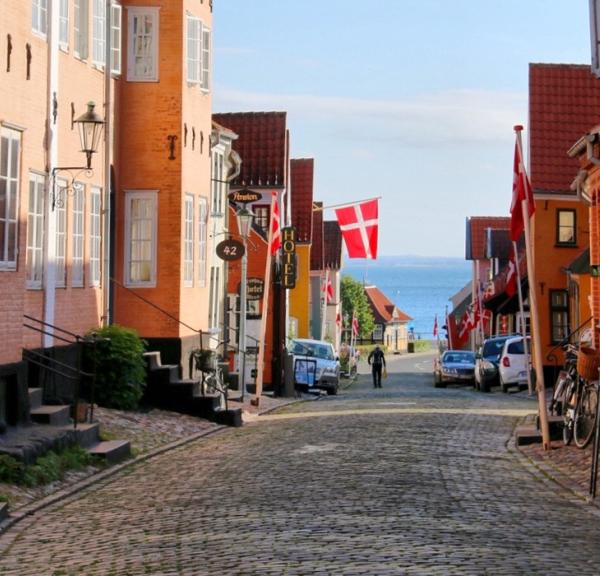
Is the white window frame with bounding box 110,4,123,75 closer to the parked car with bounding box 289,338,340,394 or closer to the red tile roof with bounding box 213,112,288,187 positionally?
the parked car with bounding box 289,338,340,394

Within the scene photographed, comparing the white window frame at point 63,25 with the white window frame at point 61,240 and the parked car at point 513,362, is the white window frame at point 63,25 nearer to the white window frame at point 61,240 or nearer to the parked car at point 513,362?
the white window frame at point 61,240

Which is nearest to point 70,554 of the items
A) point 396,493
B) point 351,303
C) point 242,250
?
point 396,493

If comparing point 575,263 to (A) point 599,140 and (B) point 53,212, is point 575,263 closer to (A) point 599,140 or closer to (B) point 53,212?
(A) point 599,140

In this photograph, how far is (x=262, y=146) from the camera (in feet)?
187

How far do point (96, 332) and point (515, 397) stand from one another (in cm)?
1972

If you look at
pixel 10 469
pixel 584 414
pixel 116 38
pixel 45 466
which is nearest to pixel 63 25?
pixel 116 38

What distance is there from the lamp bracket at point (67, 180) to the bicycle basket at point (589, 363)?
24.4 ft

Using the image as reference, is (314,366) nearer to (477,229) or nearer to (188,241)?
(188,241)

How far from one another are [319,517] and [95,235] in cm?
1327

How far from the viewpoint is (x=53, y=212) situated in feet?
73.7

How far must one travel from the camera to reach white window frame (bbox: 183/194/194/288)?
2900 centimetres

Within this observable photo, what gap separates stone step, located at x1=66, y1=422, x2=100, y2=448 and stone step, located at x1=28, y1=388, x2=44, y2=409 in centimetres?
64

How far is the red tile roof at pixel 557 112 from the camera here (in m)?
49.1

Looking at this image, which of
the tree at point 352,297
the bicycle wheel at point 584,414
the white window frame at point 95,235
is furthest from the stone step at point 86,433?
the tree at point 352,297
